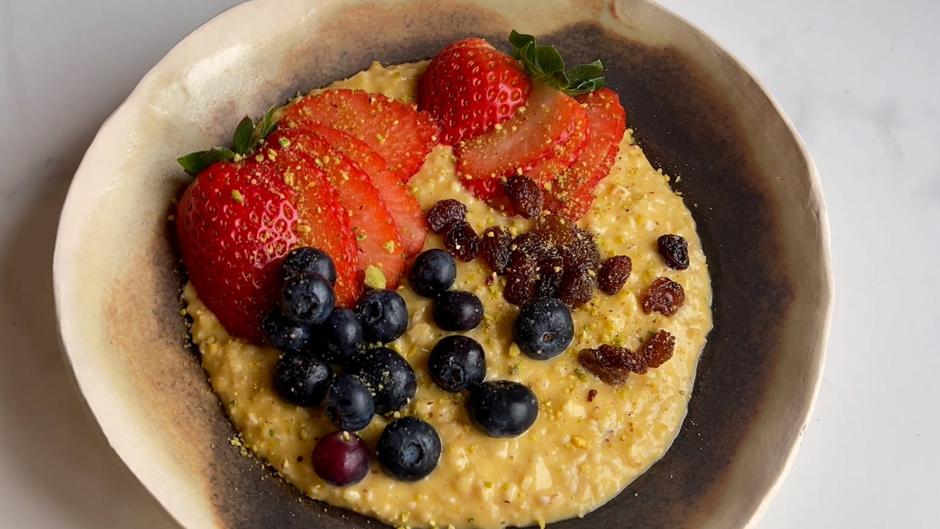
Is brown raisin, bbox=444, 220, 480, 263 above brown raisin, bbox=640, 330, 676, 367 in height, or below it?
above

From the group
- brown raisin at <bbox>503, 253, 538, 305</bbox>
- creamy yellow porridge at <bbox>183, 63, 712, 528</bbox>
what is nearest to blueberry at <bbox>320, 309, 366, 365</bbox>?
creamy yellow porridge at <bbox>183, 63, 712, 528</bbox>

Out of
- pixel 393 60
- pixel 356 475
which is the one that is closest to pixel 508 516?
pixel 356 475

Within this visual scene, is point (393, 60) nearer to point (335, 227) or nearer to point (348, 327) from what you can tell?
point (335, 227)

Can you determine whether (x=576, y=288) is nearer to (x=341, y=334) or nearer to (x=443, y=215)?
(x=443, y=215)

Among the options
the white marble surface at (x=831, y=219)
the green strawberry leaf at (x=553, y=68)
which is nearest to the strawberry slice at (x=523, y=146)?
the green strawberry leaf at (x=553, y=68)

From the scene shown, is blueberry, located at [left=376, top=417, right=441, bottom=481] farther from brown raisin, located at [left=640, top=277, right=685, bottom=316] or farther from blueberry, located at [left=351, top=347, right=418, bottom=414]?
brown raisin, located at [left=640, top=277, right=685, bottom=316]

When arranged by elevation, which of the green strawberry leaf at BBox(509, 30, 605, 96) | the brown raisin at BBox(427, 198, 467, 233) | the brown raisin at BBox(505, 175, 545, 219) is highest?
the green strawberry leaf at BBox(509, 30, 605, 96)
